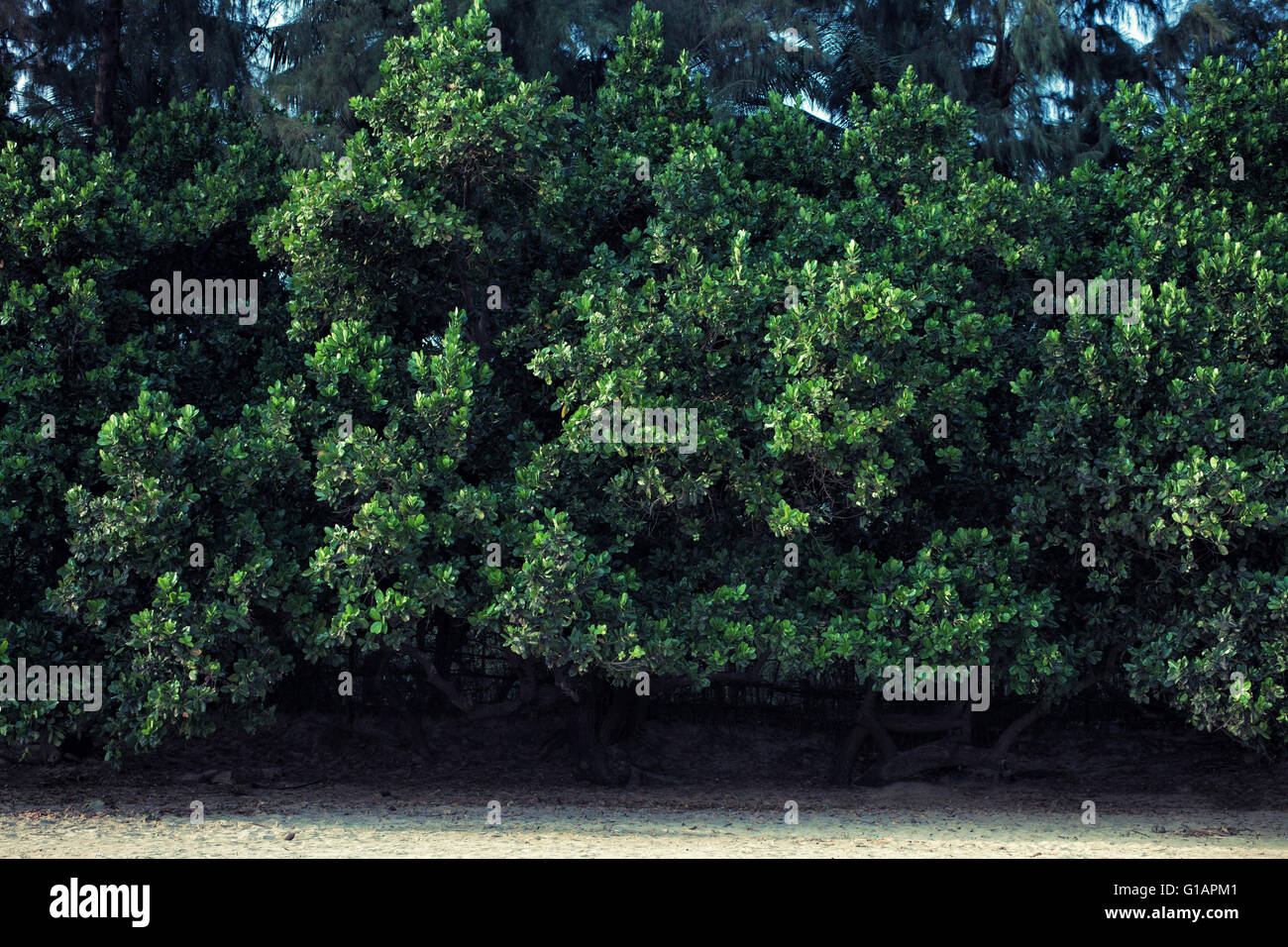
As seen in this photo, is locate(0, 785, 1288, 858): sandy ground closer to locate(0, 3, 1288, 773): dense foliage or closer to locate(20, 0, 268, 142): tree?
locate(0, 3, 1288, 773): dense foliage

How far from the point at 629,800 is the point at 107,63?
1074 centimetres

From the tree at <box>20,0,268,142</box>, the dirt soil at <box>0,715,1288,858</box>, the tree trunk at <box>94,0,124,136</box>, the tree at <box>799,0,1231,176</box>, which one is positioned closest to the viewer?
the dirt soil at <box>0,715,1288,858</box>

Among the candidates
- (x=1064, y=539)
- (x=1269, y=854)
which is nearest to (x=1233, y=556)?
(x=1064, y=539)

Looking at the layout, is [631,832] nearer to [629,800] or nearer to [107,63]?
[629,800]

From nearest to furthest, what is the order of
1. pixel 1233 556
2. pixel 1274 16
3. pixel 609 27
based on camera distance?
pixel 1233 556 → pixel 609 27 → pixel 1274 16

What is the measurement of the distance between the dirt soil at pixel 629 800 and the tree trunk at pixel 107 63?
7.69 m

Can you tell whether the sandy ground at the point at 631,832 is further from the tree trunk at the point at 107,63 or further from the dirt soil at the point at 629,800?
the tree trunk at the point at 107,63

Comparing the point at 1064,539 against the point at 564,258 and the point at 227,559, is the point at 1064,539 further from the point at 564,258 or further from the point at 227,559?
A: the point at 227,559

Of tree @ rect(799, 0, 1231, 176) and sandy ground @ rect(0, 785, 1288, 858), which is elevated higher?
tree @ rect(799, 0, 1231, 176)

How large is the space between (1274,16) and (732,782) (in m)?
13.8

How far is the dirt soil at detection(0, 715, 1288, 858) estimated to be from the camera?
34.1 ft

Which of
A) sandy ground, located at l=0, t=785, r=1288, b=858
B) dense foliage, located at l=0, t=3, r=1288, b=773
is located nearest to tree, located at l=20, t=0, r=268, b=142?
dense foliage, located at l=0, t=3, r=1288, b=773

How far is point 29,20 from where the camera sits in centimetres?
1447

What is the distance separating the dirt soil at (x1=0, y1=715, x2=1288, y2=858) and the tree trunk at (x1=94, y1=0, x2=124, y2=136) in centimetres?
769
